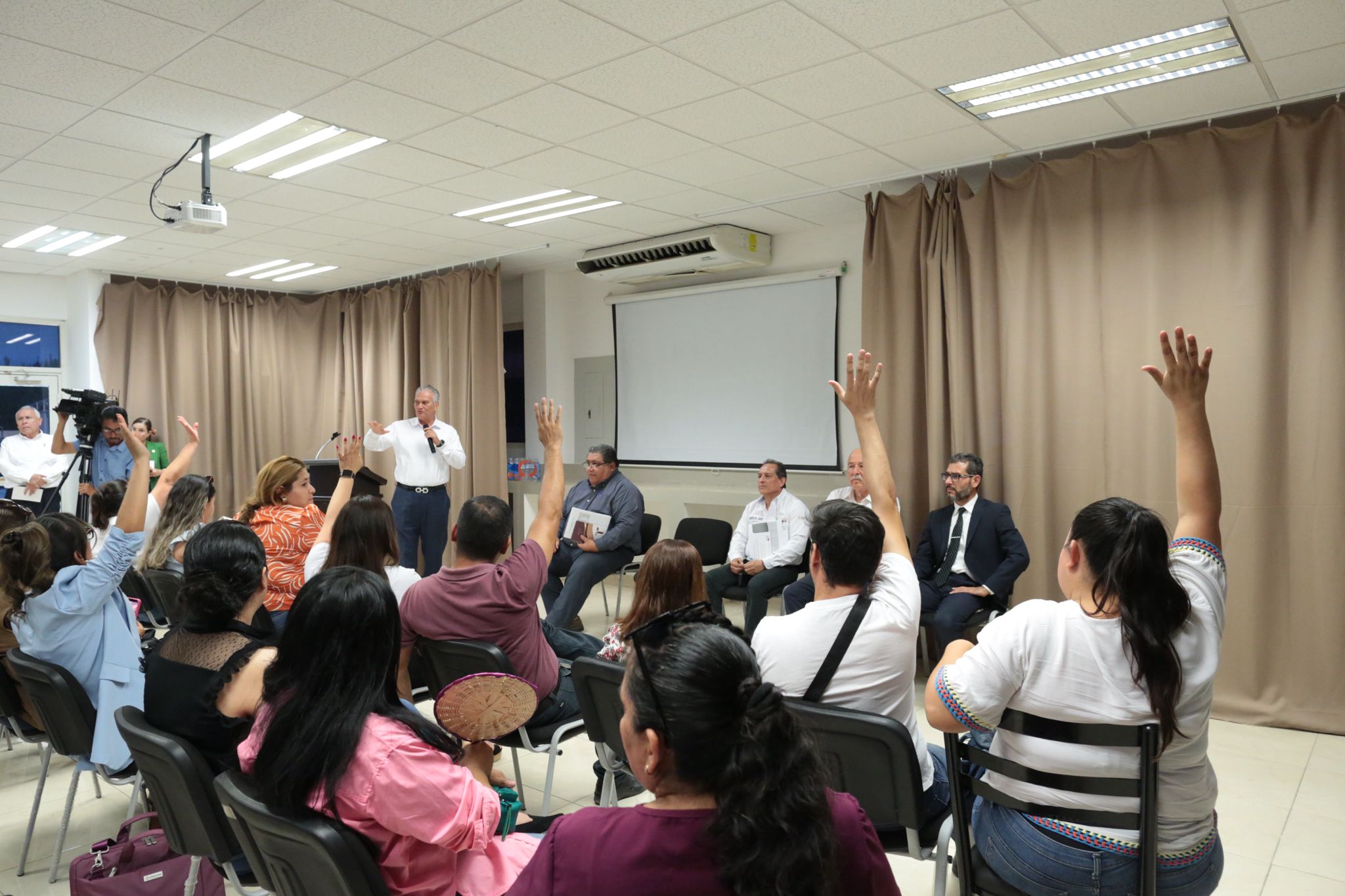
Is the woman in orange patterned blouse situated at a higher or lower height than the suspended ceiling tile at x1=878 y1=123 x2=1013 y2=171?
lower

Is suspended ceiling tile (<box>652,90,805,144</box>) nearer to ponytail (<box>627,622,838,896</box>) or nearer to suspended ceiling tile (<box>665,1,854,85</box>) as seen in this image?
suspended ceiling tile (<box>665,1,854,85</box>)

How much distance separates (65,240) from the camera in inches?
251

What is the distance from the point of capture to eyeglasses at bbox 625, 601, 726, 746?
104 centimetres

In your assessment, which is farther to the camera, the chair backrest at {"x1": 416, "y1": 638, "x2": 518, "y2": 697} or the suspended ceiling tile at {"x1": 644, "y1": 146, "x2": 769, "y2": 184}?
the suspended ceiling tile at {"x1": 644, "y1": 146, "x2": 769, "y2": 184}

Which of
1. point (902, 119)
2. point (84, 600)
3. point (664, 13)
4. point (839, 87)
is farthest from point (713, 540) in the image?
point (84, 600)

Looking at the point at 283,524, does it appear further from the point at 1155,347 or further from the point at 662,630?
the point at 1155,347

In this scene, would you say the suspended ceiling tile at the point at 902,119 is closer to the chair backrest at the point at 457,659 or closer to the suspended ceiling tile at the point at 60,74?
the chair backrest at the point at 457,659

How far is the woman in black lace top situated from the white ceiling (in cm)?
194

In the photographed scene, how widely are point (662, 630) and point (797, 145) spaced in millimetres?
3775

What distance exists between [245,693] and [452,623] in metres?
0.87

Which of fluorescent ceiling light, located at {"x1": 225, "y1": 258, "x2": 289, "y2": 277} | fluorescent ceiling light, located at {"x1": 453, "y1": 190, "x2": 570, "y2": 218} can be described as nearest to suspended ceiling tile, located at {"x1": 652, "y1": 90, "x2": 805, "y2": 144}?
fluorescent ceiling light, located at {"x1": 453, "y1": 190, "x2": 570, "y2": 218}

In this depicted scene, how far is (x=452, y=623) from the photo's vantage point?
2.69 metres

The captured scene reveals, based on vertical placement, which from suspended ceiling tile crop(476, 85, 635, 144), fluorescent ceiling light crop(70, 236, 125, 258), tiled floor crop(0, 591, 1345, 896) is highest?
suspended ceiling tile crop(476, 85, 635, 144)

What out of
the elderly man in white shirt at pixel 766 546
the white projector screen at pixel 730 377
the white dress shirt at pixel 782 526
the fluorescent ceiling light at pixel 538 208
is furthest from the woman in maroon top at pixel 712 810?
the white projector screen at pixel 730 377
